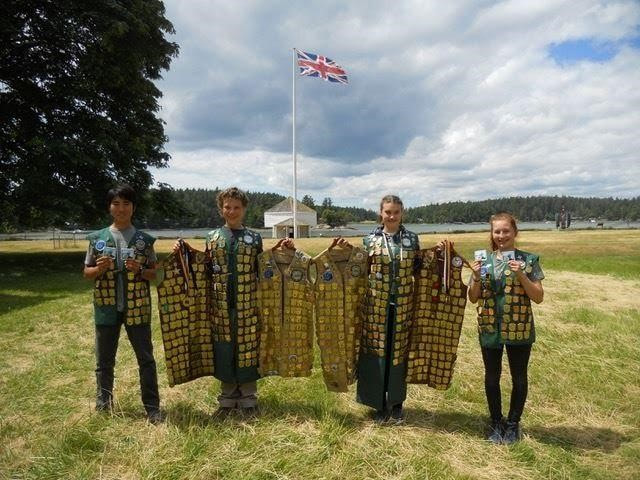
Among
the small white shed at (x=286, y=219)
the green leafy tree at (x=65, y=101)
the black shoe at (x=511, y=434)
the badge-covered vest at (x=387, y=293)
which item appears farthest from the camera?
the small white shed at (x=286, y=219)

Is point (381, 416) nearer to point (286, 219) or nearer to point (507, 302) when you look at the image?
point (507, 302)

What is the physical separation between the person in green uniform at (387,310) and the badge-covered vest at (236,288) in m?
1.14

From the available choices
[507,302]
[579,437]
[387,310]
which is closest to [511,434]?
[579,437]

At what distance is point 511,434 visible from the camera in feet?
13.2

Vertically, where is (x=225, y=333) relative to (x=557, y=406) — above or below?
above

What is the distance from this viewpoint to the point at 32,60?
17.2 m

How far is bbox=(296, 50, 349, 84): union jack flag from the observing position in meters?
18.6

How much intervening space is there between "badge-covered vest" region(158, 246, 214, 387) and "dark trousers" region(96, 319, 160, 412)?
17cm

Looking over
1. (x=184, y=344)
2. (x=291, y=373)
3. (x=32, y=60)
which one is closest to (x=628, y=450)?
(x=291, y=373)

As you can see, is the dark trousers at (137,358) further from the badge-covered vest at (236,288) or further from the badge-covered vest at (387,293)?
the badge-covered vest at (387,293)

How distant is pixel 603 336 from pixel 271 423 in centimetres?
655

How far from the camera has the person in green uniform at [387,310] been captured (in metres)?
4.10

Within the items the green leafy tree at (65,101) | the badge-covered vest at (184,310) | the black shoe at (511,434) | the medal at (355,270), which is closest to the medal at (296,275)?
the medal at (355,270)

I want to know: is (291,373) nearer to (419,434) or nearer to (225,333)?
(225,333)
